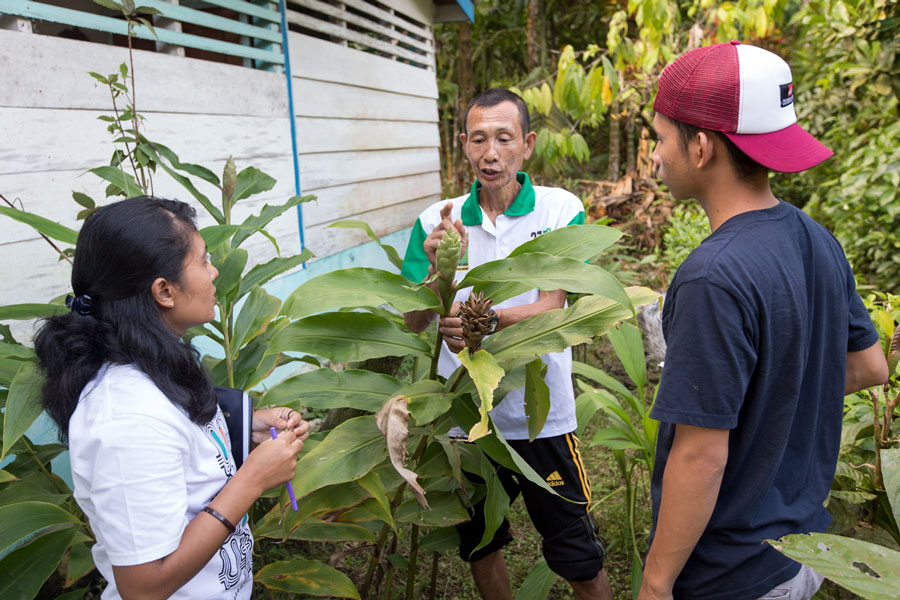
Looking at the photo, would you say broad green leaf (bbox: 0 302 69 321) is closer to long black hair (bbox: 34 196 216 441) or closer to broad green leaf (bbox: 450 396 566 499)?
long black hair (bbox: 34 196 216 441)

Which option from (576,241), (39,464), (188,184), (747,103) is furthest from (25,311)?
(747,103)

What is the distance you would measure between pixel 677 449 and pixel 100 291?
1056mm

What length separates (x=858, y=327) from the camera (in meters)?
1.37

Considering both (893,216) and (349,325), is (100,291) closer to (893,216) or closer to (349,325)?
(349,325)

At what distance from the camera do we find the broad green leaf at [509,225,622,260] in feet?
4.63

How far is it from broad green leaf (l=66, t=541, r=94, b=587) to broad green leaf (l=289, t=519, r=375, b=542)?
0.46 metres

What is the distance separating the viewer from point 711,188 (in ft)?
4.17

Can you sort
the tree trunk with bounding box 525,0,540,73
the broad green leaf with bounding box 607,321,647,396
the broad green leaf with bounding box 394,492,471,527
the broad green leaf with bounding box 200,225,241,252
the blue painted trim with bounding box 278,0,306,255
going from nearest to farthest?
the broad green leaf with bounding box 200,225,241,252 < the broad green leaf with bounding box 394,492,471,527 < the broad green leaf with bounding box 607,321,647,396 < the blue painted trim with bounding box 278,0,306,255 < the tree trunk with bounding box 525,0,540,73

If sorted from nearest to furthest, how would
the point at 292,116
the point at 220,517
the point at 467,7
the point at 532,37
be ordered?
the point at 220,517, the point at 292,116, the point at 467,7, the point at 532,37

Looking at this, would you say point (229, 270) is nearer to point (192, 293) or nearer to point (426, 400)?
point (192, 293)

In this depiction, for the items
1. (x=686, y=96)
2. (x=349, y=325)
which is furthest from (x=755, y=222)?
(x=349, y=325)

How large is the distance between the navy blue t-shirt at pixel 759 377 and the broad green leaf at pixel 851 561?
22 cm

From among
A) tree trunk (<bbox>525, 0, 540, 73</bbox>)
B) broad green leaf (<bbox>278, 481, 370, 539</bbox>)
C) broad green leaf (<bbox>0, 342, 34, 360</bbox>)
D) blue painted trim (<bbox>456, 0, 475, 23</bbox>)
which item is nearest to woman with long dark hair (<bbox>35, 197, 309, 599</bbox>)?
broad green leaf (<bbox>278, 481, 370, 539</bbox>)

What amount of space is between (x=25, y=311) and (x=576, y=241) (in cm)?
125
